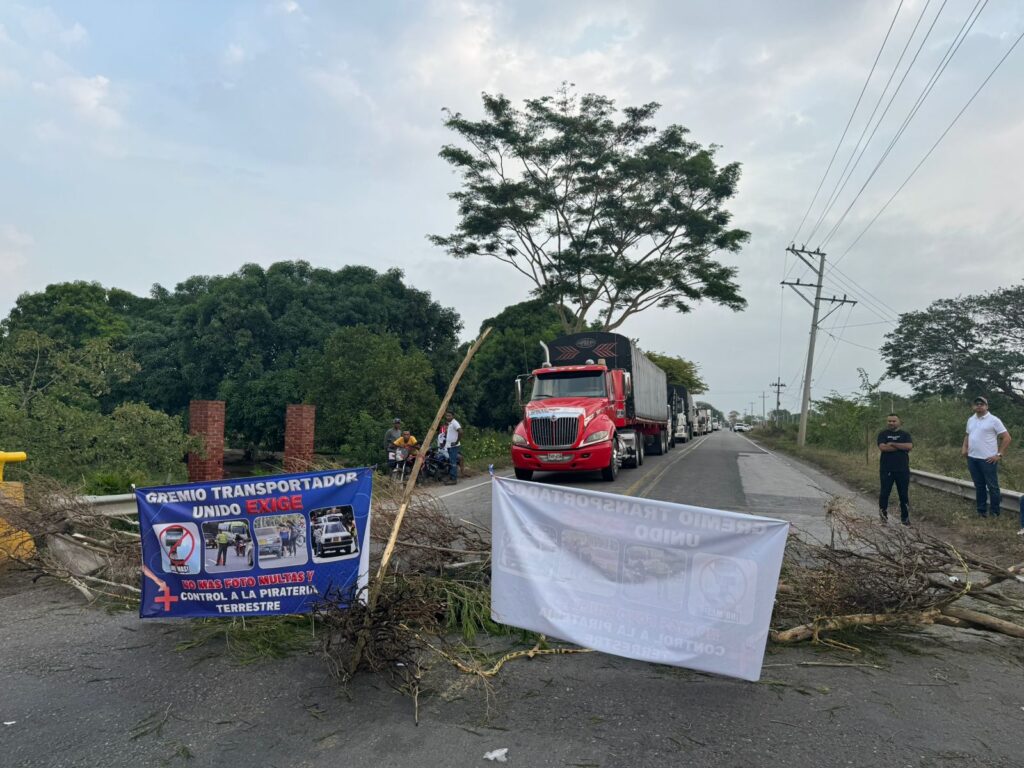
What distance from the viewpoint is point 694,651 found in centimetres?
438

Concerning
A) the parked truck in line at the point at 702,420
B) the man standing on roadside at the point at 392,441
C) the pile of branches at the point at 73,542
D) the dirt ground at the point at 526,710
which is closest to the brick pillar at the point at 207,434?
the man standing on roadside at the point at 392,441

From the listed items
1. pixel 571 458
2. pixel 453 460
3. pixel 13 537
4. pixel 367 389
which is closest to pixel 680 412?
pixel 367 389

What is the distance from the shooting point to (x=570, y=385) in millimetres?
17938

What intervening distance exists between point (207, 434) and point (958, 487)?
1426 cm

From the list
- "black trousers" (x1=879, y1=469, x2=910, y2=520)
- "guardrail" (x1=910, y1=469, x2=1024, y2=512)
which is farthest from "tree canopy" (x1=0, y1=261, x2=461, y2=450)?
"black trousers" (x1=879, y1=469, x2=910, y2=520)

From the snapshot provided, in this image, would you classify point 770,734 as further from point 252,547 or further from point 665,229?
point 665,229

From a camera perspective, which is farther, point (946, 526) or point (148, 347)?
point (148, 347)

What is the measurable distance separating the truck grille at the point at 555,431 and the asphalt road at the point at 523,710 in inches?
412

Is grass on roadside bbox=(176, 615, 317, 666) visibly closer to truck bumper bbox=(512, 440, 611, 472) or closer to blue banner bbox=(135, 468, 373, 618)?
blue banner bbox=(135, 468, 373, 618)

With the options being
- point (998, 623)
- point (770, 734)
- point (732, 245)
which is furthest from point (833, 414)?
point (770, 734)

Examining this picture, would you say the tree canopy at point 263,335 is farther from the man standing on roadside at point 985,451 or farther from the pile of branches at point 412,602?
the pile of branches at point 412,602

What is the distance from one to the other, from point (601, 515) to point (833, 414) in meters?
32.5

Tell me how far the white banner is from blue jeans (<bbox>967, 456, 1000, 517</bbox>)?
27.9 feet

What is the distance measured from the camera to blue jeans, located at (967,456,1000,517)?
10.8 metres
